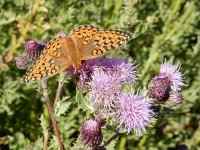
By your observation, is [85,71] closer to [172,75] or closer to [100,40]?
[100,40]

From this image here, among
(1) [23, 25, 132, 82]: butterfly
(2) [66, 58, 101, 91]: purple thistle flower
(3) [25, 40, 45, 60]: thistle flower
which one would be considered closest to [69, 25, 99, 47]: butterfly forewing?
(1) [23, 25, 132, 82]: butterfly

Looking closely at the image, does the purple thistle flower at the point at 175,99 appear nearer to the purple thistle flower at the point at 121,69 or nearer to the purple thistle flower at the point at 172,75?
the purple thistle flower at the point at 172,75

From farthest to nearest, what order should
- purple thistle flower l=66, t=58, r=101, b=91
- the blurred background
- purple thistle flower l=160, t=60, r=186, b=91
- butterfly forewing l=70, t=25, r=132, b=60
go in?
1. the blurred background
2. purple thistle flower l=160, t=60, r=186, b=91
3. purple thistle flower l=66, t=58, r=101, b=91
4. butterfly forewing l=70, t=25, r=132, b=60

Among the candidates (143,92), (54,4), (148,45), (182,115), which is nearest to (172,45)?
(148,45)

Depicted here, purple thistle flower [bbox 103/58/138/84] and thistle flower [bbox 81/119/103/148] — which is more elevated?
purple thistle flower [bbox 103/58/138/84]

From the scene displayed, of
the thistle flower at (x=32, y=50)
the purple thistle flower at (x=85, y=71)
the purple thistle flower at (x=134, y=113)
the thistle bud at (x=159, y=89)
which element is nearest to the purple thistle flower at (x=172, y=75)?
the thistle bud at (x=159, y=89)

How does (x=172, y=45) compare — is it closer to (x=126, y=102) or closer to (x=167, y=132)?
(x=167, y=132)

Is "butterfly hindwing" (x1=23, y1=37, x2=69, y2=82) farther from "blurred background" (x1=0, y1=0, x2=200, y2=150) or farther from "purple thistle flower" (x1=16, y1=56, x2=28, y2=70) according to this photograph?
"blurred background" (x1=0, y1=0, x2=200, y2=150)
